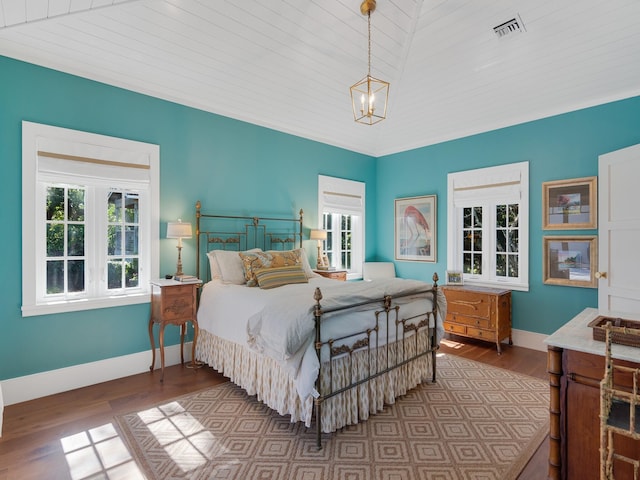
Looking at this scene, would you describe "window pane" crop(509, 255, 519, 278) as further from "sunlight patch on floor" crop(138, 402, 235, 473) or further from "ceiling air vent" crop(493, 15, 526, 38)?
"sunlight patch on floor" crop(138, 402, 235, 473)

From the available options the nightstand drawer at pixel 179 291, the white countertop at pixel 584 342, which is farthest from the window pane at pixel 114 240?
the white countertop at pixel 584 342

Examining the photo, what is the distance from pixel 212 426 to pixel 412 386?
1816 millimetres

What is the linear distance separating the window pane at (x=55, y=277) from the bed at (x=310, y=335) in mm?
1325

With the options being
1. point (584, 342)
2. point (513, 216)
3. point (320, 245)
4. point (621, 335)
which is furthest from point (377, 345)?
point (513, 216)

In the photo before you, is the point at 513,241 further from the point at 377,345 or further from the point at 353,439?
the point at 353,439

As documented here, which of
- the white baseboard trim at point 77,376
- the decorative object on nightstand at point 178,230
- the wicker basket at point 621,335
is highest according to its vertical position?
the decorative object on nightstand at point 178,230

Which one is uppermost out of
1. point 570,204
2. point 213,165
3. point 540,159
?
point 540,159

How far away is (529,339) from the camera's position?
182 inches

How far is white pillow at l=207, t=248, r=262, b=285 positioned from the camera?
384 cm

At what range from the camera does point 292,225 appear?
5.21 m

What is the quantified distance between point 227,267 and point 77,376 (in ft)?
5.75

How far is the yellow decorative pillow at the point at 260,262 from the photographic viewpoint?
3.79 metres

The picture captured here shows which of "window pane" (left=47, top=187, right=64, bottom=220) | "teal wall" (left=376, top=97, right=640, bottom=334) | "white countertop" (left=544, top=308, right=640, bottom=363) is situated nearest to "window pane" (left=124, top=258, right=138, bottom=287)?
"window pane" (left=47, top=187, right=64, bottom=220)

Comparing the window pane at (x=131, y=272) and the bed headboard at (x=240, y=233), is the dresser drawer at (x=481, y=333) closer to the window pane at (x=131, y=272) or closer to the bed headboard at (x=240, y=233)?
the bed headboard at (x=240, y=233)
